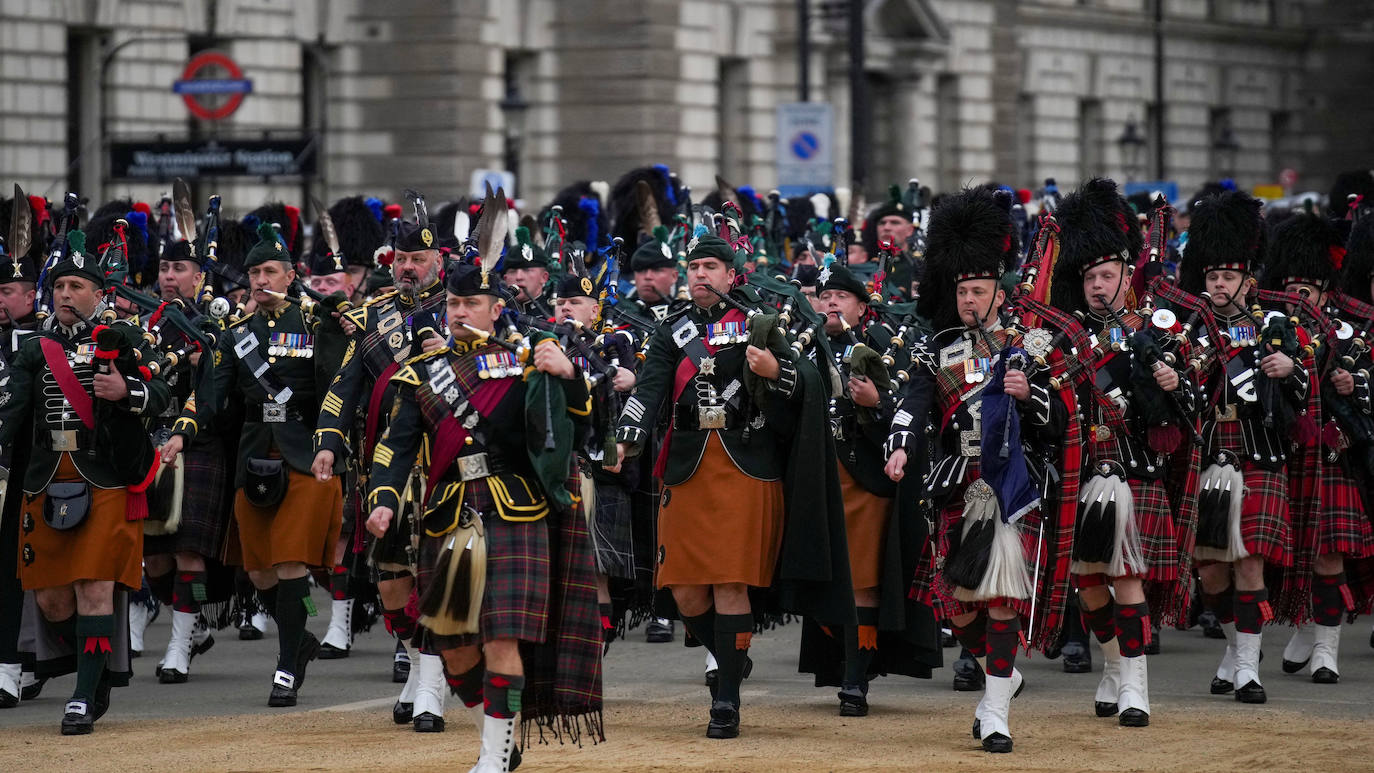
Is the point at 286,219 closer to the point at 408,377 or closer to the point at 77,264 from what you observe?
the point at 77,264

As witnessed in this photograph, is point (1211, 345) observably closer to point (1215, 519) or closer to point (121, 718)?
point (1215, 519)

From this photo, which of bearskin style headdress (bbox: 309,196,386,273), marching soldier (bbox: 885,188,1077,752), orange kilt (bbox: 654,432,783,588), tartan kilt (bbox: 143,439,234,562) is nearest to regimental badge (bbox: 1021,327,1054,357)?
marching soldier (bbox: 885,188,1077,752)

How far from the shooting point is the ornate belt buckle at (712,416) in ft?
33.2

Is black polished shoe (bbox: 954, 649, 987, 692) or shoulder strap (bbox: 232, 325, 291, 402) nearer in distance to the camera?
shoulder strap (bbox: 232, 325, 291, 402)

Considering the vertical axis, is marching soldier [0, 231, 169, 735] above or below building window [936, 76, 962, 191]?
below

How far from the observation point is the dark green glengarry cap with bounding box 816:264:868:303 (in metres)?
11.3

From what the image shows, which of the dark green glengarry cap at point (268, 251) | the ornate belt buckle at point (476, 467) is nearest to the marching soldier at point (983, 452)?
the ornate belt buckle at point (476, 467)

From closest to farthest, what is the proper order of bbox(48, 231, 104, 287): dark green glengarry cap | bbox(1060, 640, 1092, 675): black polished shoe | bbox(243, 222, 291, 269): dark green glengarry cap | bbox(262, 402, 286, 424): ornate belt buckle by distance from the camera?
1. bbox(48, 231, 104, 287): dark green glengarry cap
2. bbox(262, 402, 286, 424): ornate belt buckle
3. bbox(243, 222, 291, 269): dark green glengarry cap
4. bbox(1060, 640, 1092, 675): black polished shoe

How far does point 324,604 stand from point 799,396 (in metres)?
5.75

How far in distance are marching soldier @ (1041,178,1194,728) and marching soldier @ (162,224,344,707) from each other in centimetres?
353

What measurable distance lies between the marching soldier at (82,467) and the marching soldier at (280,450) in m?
0.61

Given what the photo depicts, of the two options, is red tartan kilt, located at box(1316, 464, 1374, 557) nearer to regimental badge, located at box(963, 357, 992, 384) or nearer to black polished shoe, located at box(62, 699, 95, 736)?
regimental badge, located at box(963, 357, 992, 384)

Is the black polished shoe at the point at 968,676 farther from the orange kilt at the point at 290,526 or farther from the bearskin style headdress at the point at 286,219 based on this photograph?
the bearskin style headdress at the point at 286,219

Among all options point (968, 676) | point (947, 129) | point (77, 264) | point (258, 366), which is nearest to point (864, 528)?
point (968, 676)
